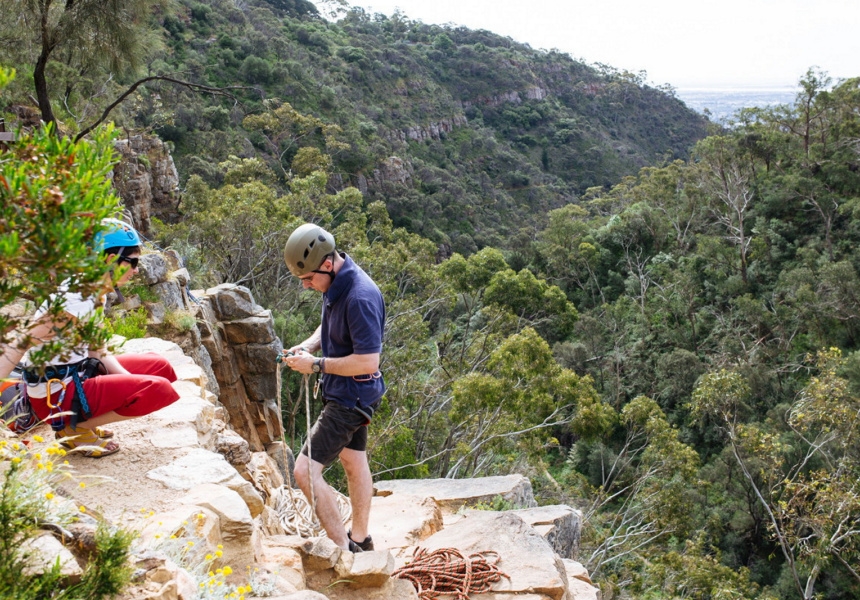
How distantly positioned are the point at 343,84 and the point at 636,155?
3067cm

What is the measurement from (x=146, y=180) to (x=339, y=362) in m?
15.4

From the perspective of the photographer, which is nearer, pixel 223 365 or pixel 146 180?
pixel 223 365

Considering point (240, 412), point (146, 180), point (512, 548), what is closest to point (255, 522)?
point (512, 548)

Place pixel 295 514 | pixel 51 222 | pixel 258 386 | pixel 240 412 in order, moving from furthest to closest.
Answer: pixel 258 386
pixel 240 412
pixel 295 514
pixel 51 222

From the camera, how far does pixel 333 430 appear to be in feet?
11.6

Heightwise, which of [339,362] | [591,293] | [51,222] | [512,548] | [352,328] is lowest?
[591,293]

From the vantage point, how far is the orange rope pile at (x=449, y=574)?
12.2 ft

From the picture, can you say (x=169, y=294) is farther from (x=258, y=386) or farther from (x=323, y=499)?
(x=323, y=499)

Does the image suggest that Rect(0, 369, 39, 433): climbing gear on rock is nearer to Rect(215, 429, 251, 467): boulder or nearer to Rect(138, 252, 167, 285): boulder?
Rect(215, 429, 251, 467): boulder

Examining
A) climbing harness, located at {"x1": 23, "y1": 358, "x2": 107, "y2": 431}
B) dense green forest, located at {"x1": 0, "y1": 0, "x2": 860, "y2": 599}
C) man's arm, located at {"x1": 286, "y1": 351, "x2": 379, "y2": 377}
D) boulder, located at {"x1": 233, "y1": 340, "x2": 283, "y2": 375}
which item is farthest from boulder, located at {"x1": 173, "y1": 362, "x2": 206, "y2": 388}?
dense green forest, located at {"x1": 0, "y1": 0, "x2": 860, "y2": 599}

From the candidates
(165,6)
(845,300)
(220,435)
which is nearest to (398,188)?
(845,300)

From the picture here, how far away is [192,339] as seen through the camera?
8.16 m

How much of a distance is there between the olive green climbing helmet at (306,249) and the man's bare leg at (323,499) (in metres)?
1.07

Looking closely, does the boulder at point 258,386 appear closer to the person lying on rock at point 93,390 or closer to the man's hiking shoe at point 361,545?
the man's hiking shoe at point 361,545
